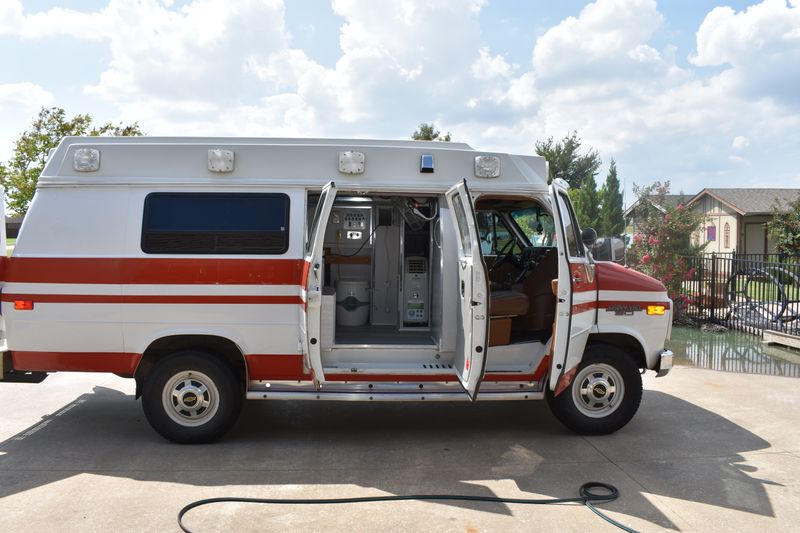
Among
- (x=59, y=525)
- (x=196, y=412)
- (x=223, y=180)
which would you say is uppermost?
(x=223, y=180)

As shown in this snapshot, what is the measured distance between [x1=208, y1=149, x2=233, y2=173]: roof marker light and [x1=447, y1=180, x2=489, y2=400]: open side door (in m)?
1.98

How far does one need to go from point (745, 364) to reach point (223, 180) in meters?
7.86

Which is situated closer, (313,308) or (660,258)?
(313,308)

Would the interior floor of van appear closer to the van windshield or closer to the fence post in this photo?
the van windshield

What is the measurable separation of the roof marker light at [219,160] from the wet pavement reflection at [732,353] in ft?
23.2

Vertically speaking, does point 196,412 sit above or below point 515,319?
below

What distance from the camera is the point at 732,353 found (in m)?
10.2

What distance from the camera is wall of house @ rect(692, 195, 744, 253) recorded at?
31.8 meters

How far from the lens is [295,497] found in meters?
4.70

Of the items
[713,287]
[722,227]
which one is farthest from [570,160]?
[713,287]

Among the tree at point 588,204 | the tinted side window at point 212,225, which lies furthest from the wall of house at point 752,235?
the tinted side window at point 212,225

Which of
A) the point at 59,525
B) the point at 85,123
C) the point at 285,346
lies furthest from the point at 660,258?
the point at 85,123

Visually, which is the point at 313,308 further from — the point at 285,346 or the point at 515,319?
the point at 515,319

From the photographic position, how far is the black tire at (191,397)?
5.68 metres
